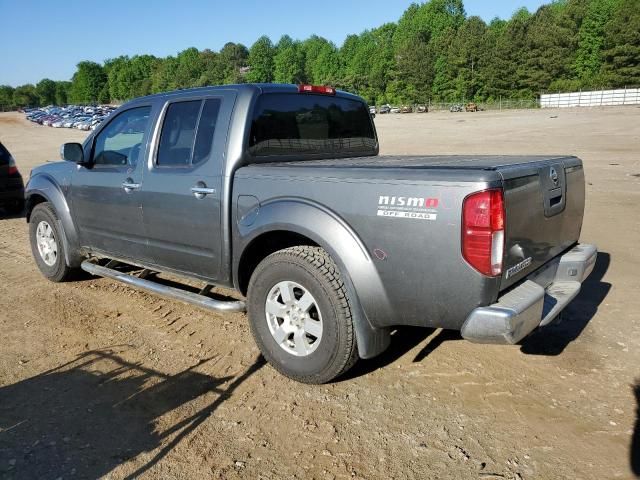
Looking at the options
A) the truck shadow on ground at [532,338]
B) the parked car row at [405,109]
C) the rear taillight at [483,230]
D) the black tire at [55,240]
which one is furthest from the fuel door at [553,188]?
the parked car row at [405,109]

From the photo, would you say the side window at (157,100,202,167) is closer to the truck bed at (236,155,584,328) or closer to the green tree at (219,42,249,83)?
the truck bed at (236,155,584,328)

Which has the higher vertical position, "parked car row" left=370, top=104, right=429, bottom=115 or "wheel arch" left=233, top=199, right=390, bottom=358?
"parked car row" left=370, top=104, right=429, bottom=115

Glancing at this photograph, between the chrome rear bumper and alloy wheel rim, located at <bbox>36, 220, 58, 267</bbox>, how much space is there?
4700mm

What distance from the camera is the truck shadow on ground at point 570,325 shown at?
4082 mm

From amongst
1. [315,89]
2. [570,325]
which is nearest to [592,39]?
[570,325]

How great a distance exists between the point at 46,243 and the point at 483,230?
4.99 metres

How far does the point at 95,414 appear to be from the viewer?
3.31m

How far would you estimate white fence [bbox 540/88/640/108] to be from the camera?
Answer: 5422 centimetres

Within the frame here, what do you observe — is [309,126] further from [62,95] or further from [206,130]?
[62,95]

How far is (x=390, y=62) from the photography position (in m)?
95.8

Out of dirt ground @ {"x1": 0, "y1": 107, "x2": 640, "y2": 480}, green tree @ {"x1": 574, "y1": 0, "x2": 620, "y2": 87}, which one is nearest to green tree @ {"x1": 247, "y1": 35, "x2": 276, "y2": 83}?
green tree @ {"x1": 574, "y1": 0, "x2": 620, "y2": 87}

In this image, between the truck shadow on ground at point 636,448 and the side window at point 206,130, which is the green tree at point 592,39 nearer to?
the side window at point 206,130

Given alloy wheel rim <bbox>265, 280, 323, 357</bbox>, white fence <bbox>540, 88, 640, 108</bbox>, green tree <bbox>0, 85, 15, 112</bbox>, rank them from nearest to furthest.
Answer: alloy wheel rim <bbox>265, 280, 323, 357</bbox> < white fence <bbox>540, 88, 640, 108</bbox> < green tree <bbox>0, 85, 15, 112</bbox>

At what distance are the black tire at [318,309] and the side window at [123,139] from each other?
1837mm
